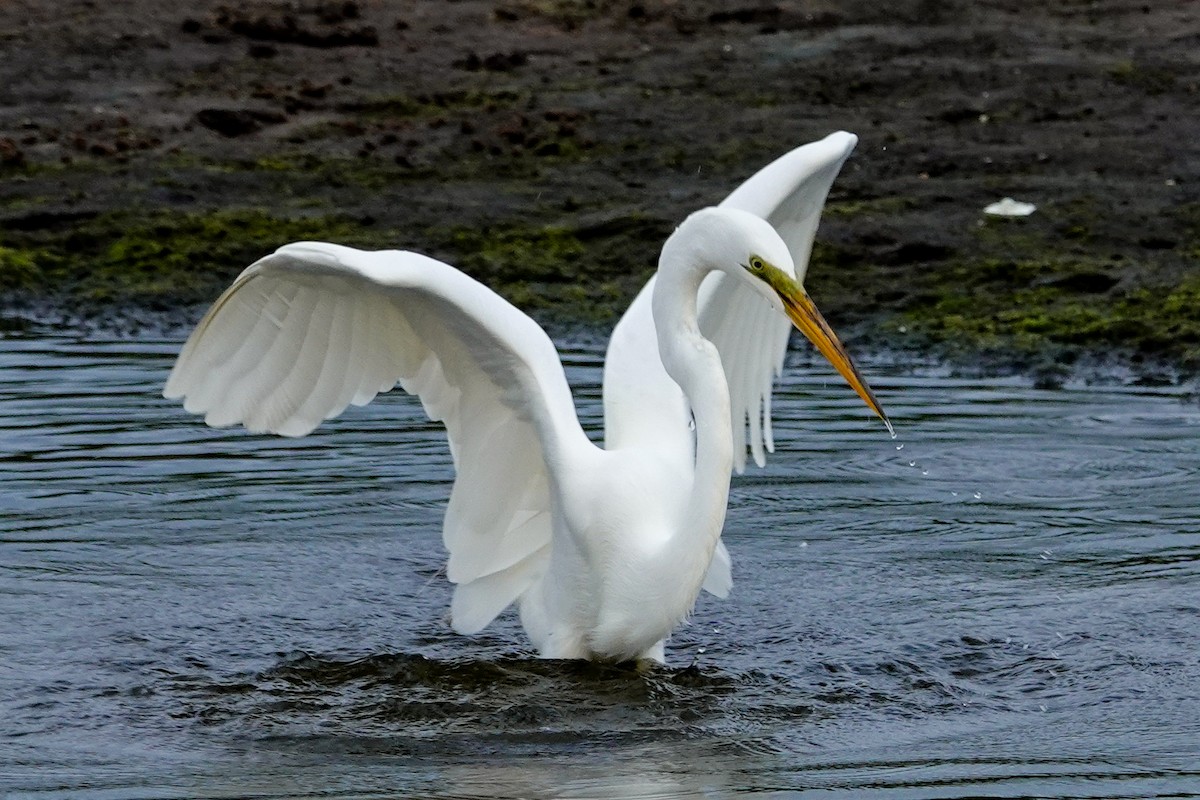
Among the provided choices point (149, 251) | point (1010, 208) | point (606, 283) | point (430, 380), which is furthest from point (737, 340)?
point (149, 251)

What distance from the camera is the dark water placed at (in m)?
4.88

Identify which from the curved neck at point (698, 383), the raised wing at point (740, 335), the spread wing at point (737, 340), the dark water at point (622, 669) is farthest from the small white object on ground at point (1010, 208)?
the curved neck at point (698, 383)

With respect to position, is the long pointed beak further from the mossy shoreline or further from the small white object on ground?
the small white object on ground

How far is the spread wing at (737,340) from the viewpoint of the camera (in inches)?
232

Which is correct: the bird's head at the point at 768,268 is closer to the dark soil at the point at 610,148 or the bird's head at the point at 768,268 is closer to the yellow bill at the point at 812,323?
the yellow bill at the point at 812,323

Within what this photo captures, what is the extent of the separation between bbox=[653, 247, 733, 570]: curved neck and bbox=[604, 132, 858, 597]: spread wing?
46cm

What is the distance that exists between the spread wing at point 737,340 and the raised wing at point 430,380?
0.26m

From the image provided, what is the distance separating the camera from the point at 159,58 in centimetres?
1345

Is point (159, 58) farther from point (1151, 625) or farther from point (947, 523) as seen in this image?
point (1151, 625)

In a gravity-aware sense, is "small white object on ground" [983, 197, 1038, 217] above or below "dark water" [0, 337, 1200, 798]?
above

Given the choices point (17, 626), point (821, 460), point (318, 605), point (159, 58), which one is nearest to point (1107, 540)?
point (821, 460)

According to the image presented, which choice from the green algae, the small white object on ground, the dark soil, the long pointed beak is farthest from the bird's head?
the small white object on ground

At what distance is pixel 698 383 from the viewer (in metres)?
5.27

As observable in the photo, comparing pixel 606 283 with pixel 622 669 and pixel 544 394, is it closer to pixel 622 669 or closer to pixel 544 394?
pixel 622 669
